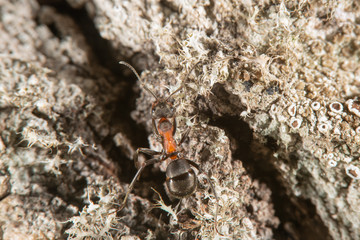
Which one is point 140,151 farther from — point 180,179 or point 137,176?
point 180,179

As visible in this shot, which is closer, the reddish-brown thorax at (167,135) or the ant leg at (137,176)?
the ant leg at (137,176)

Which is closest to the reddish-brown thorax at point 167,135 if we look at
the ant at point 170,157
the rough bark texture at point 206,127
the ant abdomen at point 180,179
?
the ant at point 170,157

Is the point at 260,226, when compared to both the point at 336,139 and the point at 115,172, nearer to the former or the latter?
the point at 336,139

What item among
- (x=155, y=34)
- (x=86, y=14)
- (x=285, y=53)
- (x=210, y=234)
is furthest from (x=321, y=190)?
(x=86, y=14)

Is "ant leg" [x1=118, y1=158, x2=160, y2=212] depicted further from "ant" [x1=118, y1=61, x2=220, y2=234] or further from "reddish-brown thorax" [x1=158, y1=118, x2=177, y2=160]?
"reddish-brown thorax" [x1=158, y1=118, x2=177, y2=160]

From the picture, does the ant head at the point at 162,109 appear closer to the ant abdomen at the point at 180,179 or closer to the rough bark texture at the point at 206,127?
the rough bark texture at the point at 206,127

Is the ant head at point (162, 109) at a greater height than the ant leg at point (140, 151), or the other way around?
the ant head at point (162, 109)

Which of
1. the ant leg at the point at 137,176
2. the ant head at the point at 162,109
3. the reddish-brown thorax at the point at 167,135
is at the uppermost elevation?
the ant head at the point at 162,109
